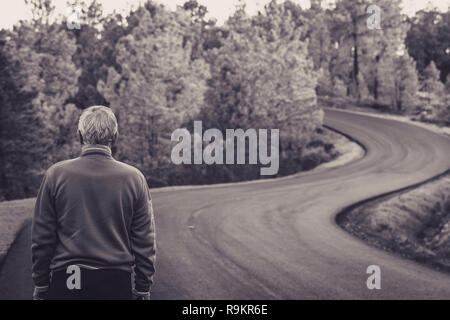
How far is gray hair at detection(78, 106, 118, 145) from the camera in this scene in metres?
3.56

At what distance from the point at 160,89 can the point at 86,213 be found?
3102 centimetres

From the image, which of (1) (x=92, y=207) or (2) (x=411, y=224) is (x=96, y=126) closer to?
(1) (x=92, y=207)

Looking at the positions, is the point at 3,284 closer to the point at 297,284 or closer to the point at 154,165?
the point at 297,284

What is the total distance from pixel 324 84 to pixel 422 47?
16047 millimetres

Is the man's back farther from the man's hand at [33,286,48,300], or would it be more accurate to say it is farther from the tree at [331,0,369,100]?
the tree at [331,0,369,100]

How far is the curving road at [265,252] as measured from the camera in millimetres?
7410

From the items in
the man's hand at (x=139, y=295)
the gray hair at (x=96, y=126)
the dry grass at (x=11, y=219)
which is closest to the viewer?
the gray hair at (x=96, y=126)

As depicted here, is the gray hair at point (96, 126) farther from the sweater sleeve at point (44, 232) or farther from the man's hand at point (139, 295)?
the man's hand at point (139, 295)

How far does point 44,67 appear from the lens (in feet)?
114

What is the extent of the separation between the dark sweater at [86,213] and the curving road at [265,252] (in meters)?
3.64

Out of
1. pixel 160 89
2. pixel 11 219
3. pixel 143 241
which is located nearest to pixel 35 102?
pixel 160 89

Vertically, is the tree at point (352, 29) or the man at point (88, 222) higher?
the tree at point (352, 29)

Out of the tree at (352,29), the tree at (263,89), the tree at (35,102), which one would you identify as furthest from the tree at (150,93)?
the tree at (352,29)
